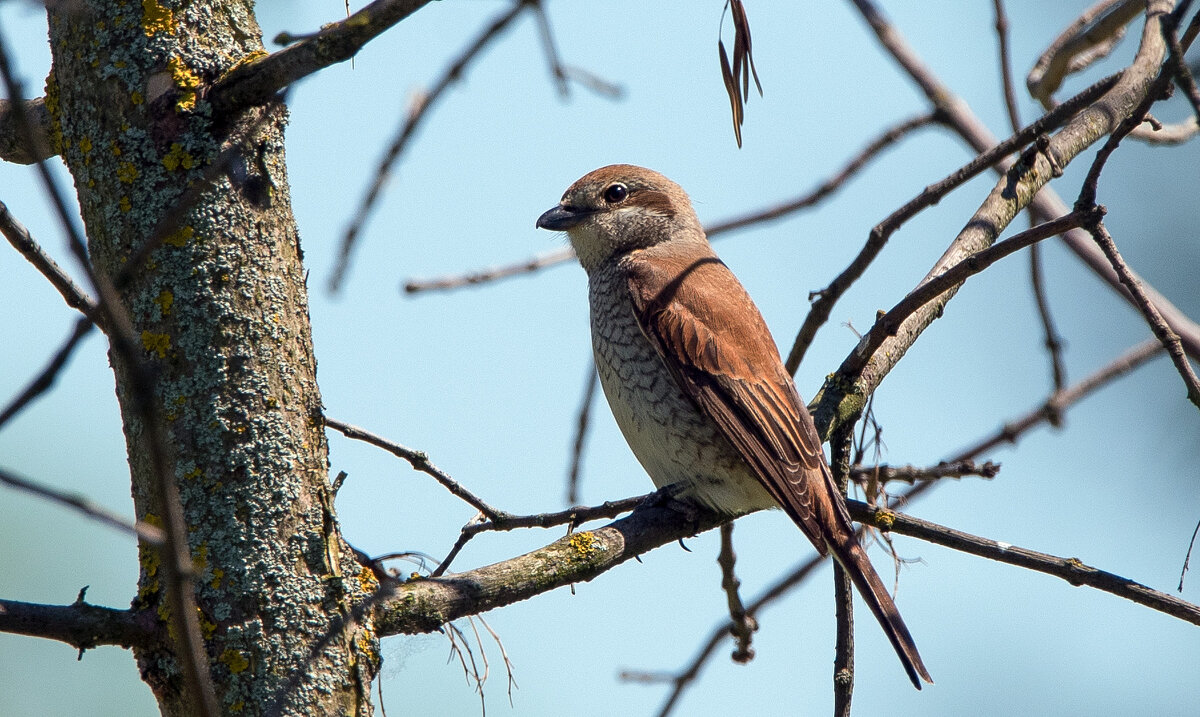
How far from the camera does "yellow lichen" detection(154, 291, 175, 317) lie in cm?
196

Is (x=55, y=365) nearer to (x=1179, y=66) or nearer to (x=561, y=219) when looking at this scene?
(x=1179, y=66)

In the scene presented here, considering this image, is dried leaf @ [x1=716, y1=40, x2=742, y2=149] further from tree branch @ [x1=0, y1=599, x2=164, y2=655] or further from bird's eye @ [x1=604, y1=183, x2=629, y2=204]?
bird's eye @ [x1=604, y1=183, x2=629, y2=204]

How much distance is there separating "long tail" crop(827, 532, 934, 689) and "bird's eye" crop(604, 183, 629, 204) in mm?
2044

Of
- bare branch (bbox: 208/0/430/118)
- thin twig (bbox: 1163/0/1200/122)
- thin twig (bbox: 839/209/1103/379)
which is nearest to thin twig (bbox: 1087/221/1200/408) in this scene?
thin twig (bbox: 839/209/1103/379)

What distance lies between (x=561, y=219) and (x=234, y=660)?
9.94ft

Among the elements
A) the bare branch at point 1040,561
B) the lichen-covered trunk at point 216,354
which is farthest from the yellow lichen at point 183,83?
the bare branch at point 1040,561

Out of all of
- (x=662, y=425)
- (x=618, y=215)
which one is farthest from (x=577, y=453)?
(x=618, y=215)

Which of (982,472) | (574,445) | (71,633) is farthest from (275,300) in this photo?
(982,472)

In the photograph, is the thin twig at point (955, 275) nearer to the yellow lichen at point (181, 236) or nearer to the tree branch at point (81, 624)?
the yellow lichen at point (181, 236)

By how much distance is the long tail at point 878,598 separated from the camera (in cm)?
282

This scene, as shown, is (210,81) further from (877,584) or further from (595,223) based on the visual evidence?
(595,223)

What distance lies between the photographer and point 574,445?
3.50 meters

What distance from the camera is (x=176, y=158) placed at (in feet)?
6.54

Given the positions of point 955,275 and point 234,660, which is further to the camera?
point 955,275
